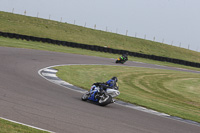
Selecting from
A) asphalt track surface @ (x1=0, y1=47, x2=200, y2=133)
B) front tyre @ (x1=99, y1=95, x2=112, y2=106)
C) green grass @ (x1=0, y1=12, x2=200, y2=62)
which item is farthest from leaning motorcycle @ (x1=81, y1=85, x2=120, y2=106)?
green grass @ (x1=0, y1=12, x2=200, y2=62)

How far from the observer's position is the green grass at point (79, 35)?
47.9 m

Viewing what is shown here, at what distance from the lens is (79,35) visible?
53.6 m

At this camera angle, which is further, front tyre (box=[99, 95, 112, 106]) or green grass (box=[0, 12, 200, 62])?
green grass (box=[0, 12, 200, 62])

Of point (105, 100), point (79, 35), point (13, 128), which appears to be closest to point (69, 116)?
point (13, 128)

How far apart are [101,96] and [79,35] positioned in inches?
A: 1704

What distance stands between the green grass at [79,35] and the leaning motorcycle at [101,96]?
35.3 metres

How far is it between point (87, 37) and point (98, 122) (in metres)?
46.1

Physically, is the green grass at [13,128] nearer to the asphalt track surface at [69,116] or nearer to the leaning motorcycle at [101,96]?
the asphalt track surface at [69,116]

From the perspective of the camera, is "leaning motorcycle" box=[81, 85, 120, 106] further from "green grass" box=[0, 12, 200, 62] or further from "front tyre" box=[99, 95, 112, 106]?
"green grass" box=[0, 12, 200, 62]

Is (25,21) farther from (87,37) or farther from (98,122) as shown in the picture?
(98,122)

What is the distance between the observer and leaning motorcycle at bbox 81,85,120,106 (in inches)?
420

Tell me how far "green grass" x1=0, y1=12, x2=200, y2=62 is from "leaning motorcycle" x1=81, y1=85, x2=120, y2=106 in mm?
35286

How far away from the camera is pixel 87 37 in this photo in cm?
5350

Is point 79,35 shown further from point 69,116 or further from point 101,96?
point 69,116
